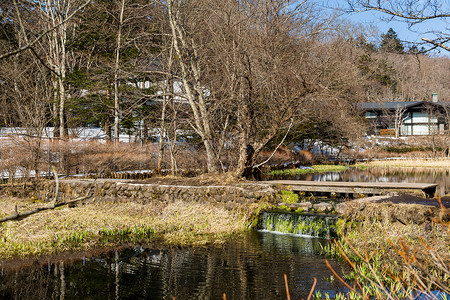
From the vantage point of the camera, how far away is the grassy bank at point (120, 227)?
8.83 metres

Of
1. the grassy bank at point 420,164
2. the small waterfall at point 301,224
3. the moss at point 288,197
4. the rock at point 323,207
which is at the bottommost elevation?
the small waterfall at point 301,224

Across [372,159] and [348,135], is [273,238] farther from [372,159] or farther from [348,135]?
[372,159]

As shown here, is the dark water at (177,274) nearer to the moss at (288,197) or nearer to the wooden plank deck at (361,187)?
the moss at (288,197)

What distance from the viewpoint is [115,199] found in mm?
13711

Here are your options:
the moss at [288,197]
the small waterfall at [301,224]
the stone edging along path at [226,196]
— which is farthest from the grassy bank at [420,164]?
the small waterfall at [301,224]

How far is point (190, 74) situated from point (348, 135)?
1960 cm

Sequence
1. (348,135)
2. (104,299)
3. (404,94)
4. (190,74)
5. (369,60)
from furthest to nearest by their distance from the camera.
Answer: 1. (404,94)
2. (369,60)
3. (348,135)
4. (190,74)
5. (104,299)

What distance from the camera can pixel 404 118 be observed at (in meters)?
49.5

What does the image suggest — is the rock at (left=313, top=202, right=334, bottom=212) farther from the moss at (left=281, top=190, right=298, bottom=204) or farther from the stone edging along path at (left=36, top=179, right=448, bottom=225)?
the moss at (left=281, top=190, right=298, bottom=204)

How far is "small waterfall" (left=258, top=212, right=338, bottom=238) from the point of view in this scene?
32.9 ft

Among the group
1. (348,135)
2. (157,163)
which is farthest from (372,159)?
(157,163)

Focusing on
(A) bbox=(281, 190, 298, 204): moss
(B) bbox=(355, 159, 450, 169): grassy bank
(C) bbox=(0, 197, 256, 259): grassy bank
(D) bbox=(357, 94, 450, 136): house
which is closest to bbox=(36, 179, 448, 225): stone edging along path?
(A) bbox=(281, 190, 298, 204): moss

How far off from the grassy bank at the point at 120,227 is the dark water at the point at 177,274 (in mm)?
751

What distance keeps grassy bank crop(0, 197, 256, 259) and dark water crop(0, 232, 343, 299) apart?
75cm
